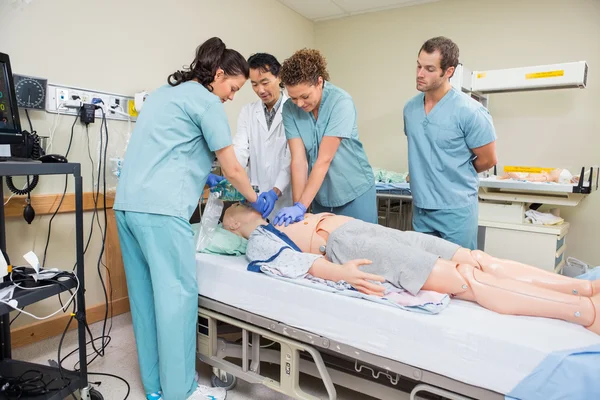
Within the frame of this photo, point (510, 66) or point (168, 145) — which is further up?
point (510, 66)

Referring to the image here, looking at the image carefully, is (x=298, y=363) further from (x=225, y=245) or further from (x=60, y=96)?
(x=60, y=96)

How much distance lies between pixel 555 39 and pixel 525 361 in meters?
2.94

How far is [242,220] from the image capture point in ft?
6.23

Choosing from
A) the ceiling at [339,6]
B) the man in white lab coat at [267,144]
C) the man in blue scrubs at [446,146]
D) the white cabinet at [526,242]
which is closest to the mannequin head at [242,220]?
the man in white lab coat at [267,144]

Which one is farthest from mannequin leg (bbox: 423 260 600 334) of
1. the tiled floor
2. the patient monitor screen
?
the patient monitor screen

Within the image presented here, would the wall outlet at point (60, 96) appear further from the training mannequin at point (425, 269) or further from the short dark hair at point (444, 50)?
the short dark hair at point (444, 50)

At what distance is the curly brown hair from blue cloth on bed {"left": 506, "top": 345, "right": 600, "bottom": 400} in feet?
4.20

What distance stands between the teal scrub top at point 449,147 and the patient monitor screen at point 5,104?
165cm

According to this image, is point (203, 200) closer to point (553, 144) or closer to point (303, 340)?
point (303, 340)

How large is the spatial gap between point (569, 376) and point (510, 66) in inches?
114

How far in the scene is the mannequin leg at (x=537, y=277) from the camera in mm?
1163

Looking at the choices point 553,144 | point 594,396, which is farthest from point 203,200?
point 553,144

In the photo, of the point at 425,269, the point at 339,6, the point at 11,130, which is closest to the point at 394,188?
the point at 425,269

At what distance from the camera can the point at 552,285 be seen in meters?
1.20
